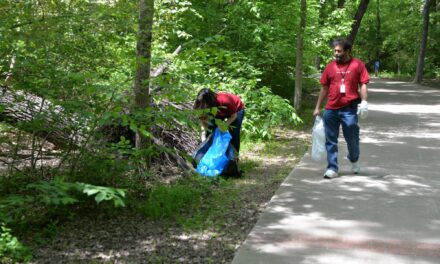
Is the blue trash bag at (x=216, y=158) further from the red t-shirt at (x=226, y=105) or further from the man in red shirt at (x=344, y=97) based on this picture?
the man in red shirt at (x=344, y=97)

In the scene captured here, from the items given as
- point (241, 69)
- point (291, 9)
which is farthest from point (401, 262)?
point (291, 9)

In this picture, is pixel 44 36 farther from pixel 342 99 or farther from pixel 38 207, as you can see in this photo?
pixel 342 99

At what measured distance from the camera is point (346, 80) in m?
6.78

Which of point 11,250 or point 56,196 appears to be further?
point 11,250

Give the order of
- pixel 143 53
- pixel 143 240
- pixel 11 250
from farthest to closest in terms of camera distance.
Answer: pixel 143 53 → pixel 143 240 → pixel 11 250

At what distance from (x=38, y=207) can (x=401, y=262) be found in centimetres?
337

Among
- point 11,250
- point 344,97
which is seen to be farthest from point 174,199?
point 344,97

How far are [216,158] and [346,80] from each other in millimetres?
2043

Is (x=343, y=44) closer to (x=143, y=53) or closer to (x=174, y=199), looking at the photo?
(x=143, y=53)

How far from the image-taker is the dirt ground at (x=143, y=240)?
427 centimetres

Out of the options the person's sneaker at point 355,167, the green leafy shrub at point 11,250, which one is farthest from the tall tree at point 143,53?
the person's sneaker at point 355,167

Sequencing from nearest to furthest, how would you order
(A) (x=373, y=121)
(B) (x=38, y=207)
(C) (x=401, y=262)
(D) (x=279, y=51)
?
1. (C) (x=401, y=262)
2. (B) (x=38, y=207)
3. (D) (x=279, y=51)
4. (A) (x=373, y=121)

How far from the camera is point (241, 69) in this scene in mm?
10117

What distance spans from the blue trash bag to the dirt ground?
Result: 1029 millimetres
